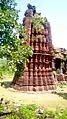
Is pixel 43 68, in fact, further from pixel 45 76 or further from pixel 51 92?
pixel 51 92

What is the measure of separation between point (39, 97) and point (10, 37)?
898cm

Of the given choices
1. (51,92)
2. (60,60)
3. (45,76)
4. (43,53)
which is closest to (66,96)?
(51,92)

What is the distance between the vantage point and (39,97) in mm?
19938

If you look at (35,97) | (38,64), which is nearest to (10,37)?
(35,97)

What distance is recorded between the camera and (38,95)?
817 inches

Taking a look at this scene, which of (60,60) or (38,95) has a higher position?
(60,60)

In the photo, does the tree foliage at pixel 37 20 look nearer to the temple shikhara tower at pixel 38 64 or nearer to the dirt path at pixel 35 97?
the temple shikhara tower at pixel 38 64

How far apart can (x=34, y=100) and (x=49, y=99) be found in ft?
3.93

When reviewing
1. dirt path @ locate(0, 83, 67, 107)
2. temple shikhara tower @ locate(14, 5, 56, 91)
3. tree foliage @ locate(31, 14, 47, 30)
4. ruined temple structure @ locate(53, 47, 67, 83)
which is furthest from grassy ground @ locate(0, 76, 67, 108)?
tree foliage @ locate(31, 14, 47, 30)

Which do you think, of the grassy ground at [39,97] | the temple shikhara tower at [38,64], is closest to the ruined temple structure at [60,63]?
the temple shikhara tower at [38,64]

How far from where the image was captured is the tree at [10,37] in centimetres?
1141

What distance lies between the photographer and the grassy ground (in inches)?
706

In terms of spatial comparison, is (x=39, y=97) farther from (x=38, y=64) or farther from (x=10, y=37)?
(x=10, y=37)

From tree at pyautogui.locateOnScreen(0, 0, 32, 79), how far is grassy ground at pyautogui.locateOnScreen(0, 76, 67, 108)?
A: 595cm
